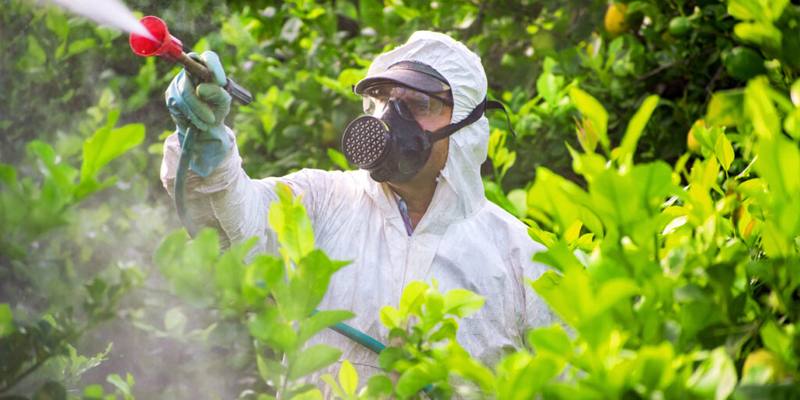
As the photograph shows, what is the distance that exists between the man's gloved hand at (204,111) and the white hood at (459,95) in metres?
0.47

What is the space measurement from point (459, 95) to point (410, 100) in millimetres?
112

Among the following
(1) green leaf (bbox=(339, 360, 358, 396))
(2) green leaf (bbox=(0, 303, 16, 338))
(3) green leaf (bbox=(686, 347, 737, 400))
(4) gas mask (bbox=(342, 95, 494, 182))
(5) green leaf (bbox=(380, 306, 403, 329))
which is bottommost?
(4) gas mask (bbox=(342, 95, 494, 182))

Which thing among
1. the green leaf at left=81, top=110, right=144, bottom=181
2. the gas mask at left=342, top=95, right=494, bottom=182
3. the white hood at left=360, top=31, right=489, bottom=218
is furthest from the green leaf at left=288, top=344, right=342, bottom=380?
the white hood at left=360, top=31, right=489, bottom=218

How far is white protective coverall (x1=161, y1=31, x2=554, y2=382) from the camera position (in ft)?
7.12

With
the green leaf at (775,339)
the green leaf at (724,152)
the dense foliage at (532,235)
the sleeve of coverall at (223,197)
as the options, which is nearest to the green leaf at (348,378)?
the dense foliage at (532,235)

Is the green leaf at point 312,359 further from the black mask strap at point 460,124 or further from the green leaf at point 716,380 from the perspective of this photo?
the black mask strap at point 460,124

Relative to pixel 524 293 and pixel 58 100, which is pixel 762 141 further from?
pixel 58 100

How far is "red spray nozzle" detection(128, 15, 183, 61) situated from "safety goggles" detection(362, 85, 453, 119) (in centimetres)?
57

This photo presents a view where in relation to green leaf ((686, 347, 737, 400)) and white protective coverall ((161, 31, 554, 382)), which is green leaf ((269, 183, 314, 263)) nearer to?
green leaf ((686, 347, 737, 400))

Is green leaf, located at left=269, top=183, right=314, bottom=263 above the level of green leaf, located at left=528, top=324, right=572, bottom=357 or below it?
above

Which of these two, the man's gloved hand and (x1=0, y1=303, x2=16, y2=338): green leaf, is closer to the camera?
(x1=0, y1=303, x2=16, y2=338): green leaf

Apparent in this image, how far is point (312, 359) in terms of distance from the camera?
3.86 ft

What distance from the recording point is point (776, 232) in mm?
1165

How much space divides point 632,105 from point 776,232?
243 centimetres
